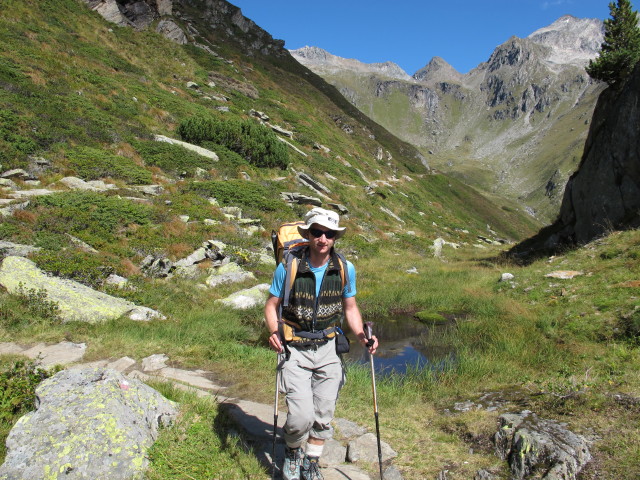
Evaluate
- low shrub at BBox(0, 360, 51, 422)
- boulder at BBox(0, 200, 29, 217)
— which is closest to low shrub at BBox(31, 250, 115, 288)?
boulder at BBox(0, 200, 29, 217)

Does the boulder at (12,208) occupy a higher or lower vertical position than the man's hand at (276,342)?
higher

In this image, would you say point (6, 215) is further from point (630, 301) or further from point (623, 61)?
point (623, 61)

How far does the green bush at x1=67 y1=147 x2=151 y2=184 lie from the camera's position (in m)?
16.3

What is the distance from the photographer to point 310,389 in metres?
3.75

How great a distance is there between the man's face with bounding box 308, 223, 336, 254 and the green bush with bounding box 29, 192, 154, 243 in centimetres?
1042

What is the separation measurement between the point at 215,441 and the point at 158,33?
47517 millimetres

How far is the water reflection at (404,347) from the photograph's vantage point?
8773 mm

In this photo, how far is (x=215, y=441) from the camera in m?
4.01

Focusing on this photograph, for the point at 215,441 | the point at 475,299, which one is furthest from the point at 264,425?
the point at 475,299

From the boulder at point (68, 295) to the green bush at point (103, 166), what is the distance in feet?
29.1

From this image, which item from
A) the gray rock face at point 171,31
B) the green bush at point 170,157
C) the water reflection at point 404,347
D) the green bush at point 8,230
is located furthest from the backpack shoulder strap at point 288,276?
the gray rock face at point 171,31

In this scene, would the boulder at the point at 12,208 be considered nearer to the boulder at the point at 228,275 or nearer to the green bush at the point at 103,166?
the green bush at the point at 103,166

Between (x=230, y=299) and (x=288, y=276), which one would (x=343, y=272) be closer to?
(x=288, y=276)

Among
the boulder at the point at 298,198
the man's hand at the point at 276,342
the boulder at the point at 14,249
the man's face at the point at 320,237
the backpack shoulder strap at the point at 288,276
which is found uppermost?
the boulder at the point at 298,198
